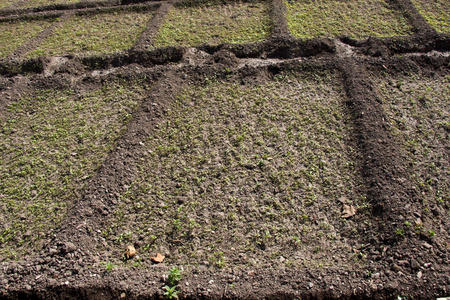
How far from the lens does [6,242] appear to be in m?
2.73

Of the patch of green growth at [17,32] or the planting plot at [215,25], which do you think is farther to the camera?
the patch of green growth at [17,32]

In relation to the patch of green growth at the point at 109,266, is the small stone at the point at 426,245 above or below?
above

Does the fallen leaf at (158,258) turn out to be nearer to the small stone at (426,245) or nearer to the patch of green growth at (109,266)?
the patch of green growth at (109,266)

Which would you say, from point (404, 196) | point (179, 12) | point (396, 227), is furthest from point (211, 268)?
point (179, 12)

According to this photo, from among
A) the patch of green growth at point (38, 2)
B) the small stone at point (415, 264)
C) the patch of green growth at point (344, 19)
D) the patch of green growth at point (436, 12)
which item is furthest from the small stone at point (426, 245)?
the patch of green growth at point (38, 2)

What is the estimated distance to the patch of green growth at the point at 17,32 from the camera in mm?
5605

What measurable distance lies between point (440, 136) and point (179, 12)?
469cm

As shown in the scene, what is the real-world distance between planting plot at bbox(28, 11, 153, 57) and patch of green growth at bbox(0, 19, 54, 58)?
448 mm

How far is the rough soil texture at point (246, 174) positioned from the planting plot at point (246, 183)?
14 millimetres

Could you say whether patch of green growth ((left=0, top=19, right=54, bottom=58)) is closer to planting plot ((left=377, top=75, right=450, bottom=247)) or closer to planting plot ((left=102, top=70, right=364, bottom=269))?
planting plot ((left=102, top=70, right=364, bottom=269))

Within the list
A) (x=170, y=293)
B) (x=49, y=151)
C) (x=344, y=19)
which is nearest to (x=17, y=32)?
(x=49, y=151)

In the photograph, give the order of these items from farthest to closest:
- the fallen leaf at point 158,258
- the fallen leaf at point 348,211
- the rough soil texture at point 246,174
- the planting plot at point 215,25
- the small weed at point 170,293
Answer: the planting plot at point 215,25 < the fallen leaf at point 348,211 < the fallen leaf at point 158,258 < the rough soil texture at point 246,174 < the small weed at point 170,293

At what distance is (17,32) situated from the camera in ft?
20.2

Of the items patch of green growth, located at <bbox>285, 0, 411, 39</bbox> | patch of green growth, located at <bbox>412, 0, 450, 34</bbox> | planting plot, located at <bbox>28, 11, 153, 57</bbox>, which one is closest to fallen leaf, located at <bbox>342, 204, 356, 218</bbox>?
patch of green growth, located at <bbox>285, 0, 411, 39</bbox>
